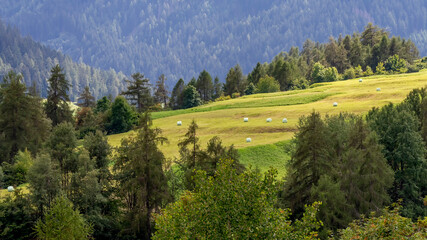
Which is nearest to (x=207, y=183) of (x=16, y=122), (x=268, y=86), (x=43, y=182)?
(x=43, y=182)

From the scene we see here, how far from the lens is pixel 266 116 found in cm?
7719

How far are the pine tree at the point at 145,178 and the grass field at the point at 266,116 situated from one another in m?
17.3

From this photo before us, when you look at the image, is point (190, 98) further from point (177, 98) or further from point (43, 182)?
point (43, 182)

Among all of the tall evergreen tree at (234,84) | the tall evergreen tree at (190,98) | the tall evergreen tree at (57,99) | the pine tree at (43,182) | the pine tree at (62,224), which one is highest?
the tall evergreen tree at (234,84)

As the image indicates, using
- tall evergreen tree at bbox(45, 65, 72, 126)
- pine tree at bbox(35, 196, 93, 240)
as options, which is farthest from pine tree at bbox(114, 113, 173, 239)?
tall evergreen tree at bbox(45, 65, 72, 126)

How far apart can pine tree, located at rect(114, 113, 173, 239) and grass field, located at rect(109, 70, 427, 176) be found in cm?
1734

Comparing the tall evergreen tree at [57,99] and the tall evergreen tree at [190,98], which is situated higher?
the tall evergreen tree at [190,98]

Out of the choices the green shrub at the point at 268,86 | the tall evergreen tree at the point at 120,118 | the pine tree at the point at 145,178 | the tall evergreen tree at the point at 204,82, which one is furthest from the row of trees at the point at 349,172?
the tall evergreen tree at the point at 204,82

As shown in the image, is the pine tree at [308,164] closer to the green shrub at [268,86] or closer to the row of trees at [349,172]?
the row of trees at [349,172]

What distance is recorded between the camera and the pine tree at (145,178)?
1414 inches

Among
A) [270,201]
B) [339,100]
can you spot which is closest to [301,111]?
[339,100]

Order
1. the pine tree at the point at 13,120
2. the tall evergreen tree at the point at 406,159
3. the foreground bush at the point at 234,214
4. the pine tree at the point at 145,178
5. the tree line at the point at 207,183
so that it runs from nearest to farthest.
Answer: the foreground bush at the point at 234,214 → the tree line at the point at 207,183 → the pine tree at the point at 145,178 → the tall evergreen tree at the point at 406,159 → the pine tree at the point at 13,120

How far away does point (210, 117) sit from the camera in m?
82.6

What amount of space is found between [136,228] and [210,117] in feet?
156
